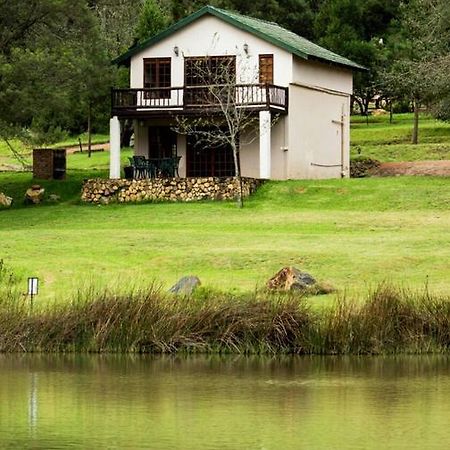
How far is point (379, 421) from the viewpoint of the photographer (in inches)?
832

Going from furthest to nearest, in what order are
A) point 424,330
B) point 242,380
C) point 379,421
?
1. point 424,330
2. point 242,380
3. point 379,421

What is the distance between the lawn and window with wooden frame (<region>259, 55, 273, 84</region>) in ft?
19.0

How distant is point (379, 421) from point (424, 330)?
577 cm

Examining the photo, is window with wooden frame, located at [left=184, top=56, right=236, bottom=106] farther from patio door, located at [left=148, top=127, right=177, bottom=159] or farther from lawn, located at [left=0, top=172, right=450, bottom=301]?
lawn, located at [left=0, top=172, right=450, bottom=301]

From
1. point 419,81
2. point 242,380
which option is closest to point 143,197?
point 419,81

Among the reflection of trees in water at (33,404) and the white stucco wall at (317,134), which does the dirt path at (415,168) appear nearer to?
the white stucco wall at (317,134)

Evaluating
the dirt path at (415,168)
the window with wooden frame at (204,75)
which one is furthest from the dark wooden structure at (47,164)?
the dirt path at (415,168)

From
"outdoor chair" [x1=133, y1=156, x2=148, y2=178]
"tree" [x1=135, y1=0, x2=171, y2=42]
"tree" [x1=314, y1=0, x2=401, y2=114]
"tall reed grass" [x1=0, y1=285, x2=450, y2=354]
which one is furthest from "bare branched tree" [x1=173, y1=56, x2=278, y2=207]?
"tall reed grass" [x1=0, y1=285, x2=450, y2=354]

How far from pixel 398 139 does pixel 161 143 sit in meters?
19.2

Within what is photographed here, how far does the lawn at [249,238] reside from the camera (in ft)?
109

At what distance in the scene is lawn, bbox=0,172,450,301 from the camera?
33125 millimetres

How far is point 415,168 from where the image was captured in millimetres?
60656

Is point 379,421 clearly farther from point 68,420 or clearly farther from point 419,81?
point 419,81

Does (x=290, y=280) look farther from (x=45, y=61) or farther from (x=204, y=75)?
(x=204, y=75)
